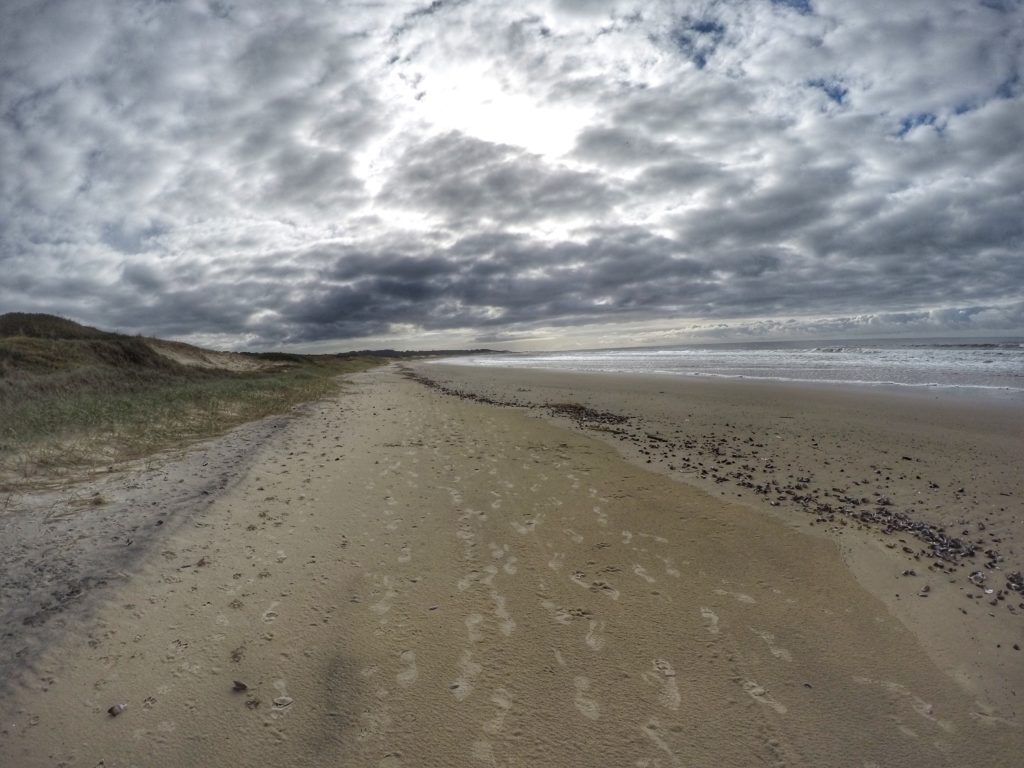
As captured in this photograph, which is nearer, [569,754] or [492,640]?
[569,754]

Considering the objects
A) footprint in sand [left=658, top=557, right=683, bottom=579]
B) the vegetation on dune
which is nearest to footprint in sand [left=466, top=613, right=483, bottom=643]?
footprint in sand [left=658, top=557, right=683, bottom=579]

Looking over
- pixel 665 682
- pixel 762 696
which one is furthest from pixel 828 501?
pixel 665 682

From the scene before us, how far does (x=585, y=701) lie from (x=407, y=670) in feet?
4.88

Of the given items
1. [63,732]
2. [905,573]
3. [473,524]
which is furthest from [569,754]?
[905,573]

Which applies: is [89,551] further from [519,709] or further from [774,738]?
[774,738]

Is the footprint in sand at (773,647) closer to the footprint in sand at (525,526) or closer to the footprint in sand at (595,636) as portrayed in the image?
the footprint in sand at (595,636)

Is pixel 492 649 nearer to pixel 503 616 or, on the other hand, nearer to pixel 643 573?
pixel 503 616

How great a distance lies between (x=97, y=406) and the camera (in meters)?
16.1

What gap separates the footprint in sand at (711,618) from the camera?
15.7 feet

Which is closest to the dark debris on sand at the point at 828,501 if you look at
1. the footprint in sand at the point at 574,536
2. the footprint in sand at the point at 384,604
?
the footprint in sand at the point at 574,536

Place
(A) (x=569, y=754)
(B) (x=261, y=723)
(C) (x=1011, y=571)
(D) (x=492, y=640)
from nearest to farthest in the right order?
1. (A) (x=569, y=754)
2. (B) (x=261, y=723)
3. (D) (x=492, y=640)
4. (C) (x=1011, y=571)

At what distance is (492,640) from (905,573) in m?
5.03

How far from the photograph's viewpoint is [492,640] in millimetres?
4621

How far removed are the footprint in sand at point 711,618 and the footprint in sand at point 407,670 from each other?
2.77 meters
